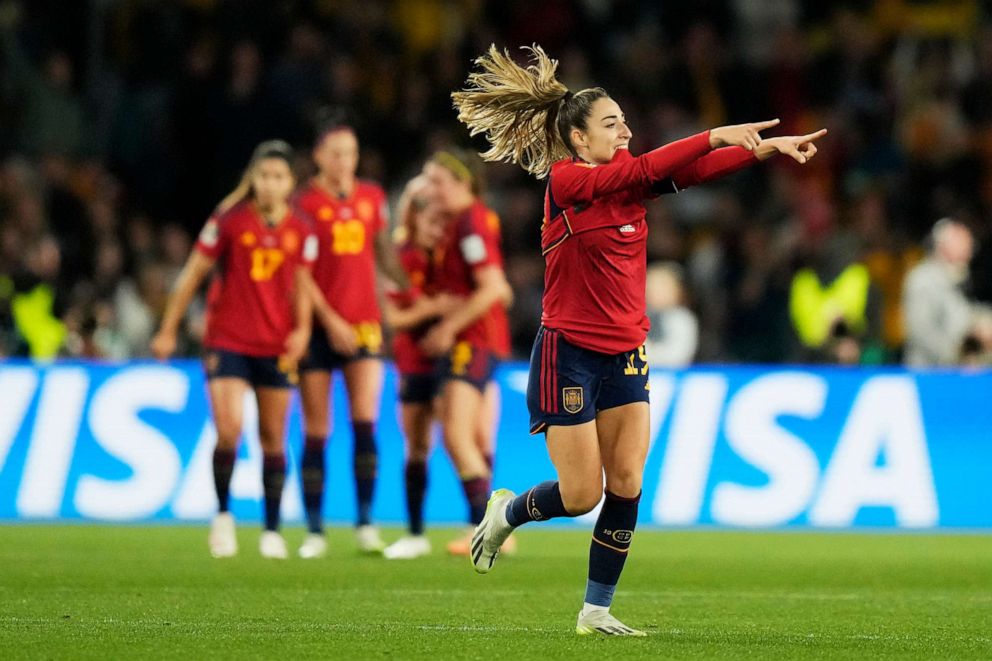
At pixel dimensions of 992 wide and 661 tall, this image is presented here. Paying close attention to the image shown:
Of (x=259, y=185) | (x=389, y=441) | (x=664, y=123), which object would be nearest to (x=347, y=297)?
(x=259, y=185)

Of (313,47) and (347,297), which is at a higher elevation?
(313,47)

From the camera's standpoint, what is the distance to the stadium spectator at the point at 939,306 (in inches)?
576

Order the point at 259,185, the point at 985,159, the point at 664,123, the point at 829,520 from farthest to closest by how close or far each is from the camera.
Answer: the point at 664,123 → the point at 985,159 → the point at 829,520 → the point at 259,185

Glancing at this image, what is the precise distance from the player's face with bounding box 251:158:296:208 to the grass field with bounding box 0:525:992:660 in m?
2.17


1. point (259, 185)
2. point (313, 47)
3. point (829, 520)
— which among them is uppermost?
point (313, 47)

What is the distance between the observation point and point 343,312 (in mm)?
11266

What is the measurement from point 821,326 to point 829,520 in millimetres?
2949

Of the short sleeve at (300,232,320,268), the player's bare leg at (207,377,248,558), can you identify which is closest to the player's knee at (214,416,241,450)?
the player's bare leg at (207,377,248,558)

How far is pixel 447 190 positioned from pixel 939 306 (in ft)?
16.8

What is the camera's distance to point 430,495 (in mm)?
14250

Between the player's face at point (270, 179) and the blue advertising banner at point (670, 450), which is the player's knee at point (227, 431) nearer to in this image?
the player's face at point (270, 179)

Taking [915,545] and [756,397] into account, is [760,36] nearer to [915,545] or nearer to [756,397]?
[756,397]

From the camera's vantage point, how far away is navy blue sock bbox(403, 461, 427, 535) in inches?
449

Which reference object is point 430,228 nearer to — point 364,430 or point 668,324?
point 364,430
